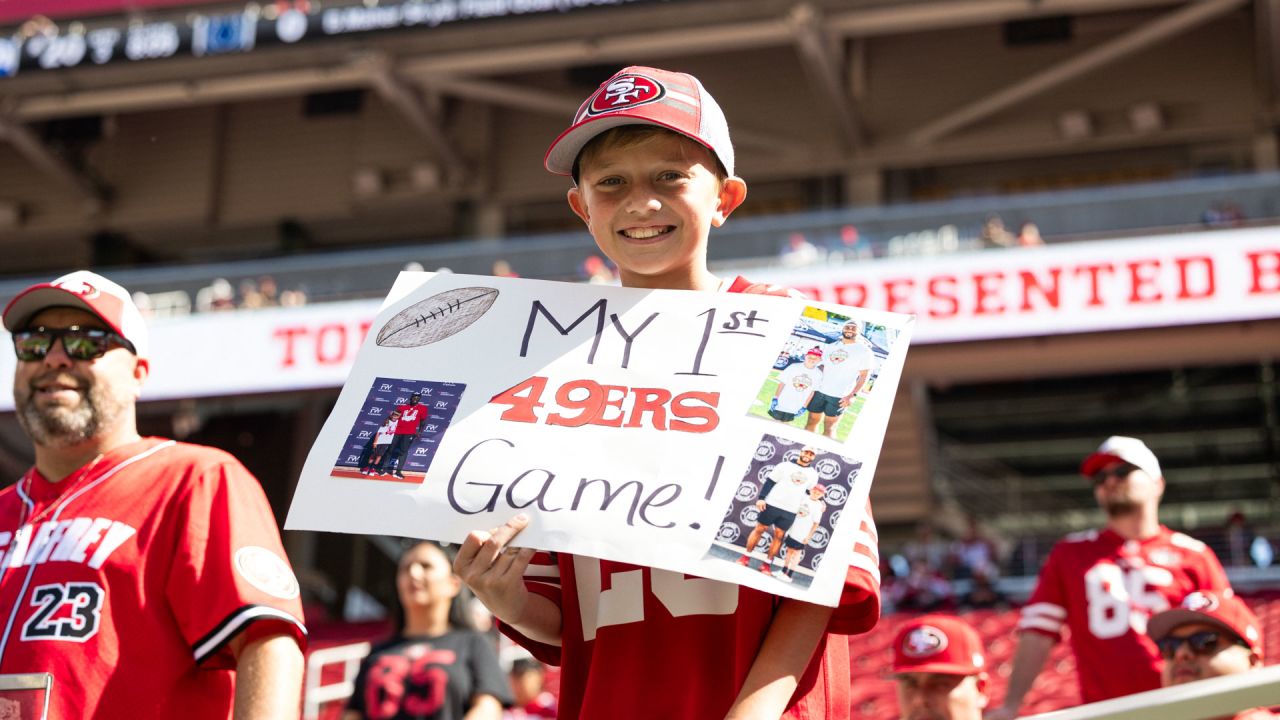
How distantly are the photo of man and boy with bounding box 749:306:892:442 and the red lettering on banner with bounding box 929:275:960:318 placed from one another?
12388 millimetres

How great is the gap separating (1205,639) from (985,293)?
10588 mm

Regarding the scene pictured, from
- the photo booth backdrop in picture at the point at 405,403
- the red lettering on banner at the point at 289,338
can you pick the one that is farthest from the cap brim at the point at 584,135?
the red lettering on banner at the point at 289,338

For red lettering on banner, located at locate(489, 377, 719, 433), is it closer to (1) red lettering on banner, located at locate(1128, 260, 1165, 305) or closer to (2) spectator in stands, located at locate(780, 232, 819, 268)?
(1) red lettering on banner, located at locate(1128, 260, 1165, 305)

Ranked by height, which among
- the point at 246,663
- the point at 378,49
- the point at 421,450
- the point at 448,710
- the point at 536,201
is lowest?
the point at 448,710

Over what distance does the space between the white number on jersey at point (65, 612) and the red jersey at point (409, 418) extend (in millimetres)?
659

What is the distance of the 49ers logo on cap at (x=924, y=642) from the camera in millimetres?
3836

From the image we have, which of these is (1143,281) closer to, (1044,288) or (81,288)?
(1044,288)

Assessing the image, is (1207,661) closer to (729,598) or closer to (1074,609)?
(1074,609)

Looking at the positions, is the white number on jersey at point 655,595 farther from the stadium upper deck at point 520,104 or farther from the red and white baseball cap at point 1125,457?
the stadium upper deck at point 520,104

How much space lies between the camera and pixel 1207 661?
12.3ft

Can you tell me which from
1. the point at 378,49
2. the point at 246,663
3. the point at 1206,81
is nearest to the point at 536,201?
the point at 378,49

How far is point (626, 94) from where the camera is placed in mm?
2152

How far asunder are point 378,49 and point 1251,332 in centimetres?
1119

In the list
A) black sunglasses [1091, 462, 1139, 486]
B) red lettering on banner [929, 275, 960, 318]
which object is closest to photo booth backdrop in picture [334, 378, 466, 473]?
black sunglasses [1091, 462, 1139, 486]
